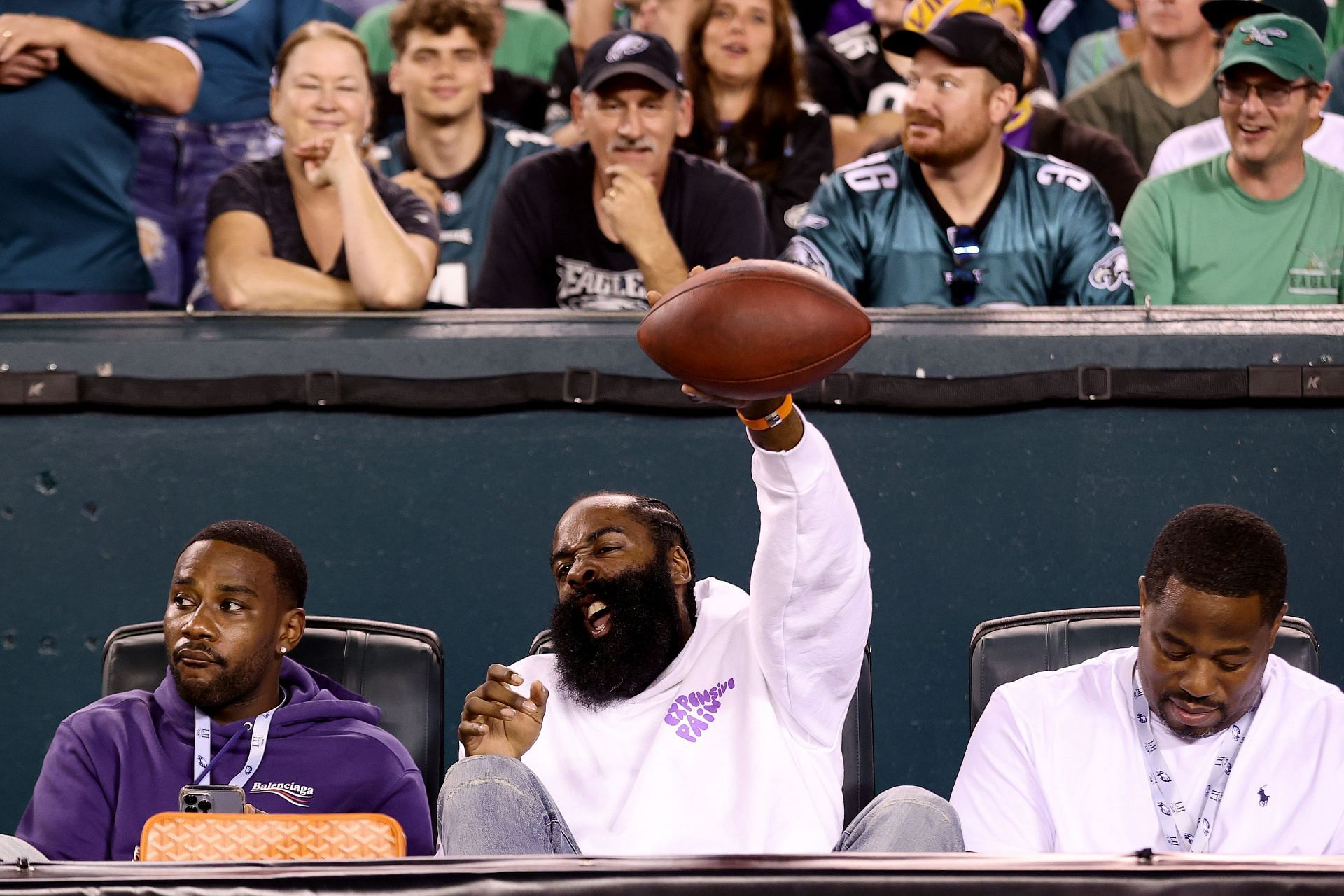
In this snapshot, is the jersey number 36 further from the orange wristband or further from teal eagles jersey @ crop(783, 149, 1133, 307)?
the orange wristband

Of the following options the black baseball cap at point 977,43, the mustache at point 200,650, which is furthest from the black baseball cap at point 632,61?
the mustache at point 200,650

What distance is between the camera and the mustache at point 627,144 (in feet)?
13.0

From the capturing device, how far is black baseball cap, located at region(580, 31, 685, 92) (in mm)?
3943

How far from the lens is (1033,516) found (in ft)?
11.1

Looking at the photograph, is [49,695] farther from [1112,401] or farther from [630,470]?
[1112,401]

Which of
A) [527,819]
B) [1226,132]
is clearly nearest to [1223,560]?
[527,819]

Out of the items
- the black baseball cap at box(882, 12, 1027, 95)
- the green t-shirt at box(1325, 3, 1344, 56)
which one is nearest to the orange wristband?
the black baseball cap at box(882, 12, 1027, 95)

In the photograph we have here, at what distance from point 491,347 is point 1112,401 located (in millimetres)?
1249

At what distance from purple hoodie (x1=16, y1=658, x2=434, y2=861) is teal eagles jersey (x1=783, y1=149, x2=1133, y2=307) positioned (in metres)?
1.60

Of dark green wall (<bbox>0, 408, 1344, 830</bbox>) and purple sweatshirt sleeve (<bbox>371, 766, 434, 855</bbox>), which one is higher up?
dark green wall (<bbox>0, 408, 1344, 830</bbox>)

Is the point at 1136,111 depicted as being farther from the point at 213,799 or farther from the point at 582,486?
the point at 213,799

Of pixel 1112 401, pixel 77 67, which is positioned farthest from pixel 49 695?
pixel 1112 401

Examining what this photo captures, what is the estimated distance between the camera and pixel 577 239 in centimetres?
394

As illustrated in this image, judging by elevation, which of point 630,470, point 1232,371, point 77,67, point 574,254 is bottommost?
point 630,470
